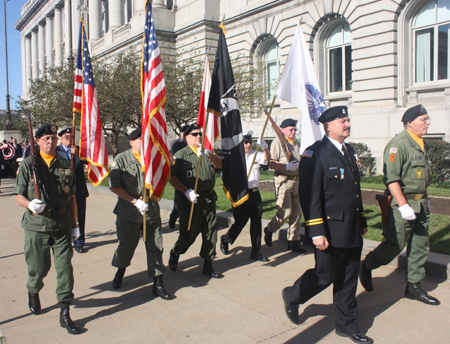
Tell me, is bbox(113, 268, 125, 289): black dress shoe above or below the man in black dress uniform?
below

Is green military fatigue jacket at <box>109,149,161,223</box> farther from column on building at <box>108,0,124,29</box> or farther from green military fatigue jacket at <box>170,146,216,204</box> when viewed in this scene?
column on building at <box>108,0,124,29</box>

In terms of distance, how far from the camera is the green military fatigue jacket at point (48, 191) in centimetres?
421

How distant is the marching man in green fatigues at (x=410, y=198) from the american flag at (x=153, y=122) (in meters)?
2.59

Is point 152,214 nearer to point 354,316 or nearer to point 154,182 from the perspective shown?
point 154,182

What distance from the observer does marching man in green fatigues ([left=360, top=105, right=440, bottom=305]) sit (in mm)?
4582

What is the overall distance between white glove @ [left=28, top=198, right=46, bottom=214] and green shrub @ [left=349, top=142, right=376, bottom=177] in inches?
551

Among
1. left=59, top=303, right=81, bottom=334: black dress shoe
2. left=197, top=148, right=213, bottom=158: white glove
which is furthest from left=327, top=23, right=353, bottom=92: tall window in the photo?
left=59, top=303, right=81, bottom=334: black dress shoe

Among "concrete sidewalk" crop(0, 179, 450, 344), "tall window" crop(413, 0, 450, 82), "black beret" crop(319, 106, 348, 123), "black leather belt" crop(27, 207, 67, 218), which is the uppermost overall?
"tall window" crop(413, 0, 450, 82)

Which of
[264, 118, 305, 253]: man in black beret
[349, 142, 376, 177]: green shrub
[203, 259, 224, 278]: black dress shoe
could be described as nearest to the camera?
[203, 259, 224, 278]: black dress shoe

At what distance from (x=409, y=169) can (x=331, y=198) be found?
143 cm

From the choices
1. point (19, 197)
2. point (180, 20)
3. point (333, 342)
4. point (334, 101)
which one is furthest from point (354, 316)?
point (180, 20)

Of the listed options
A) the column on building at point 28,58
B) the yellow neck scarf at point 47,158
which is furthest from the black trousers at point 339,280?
the column on building at point 28,58

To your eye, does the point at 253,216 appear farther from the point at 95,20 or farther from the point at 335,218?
the point at 95,20

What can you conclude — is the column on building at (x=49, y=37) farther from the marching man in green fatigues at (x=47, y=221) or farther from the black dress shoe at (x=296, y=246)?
the marching man in green fatigues at (x=47, y=221)
